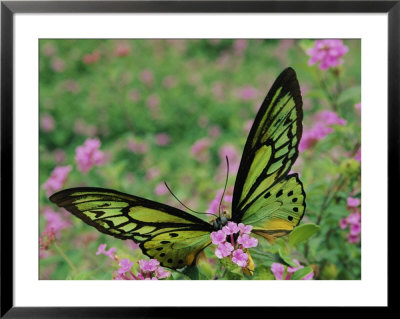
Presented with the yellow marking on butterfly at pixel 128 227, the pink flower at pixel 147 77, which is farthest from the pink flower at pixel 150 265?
the pink flower at pixel 147 77

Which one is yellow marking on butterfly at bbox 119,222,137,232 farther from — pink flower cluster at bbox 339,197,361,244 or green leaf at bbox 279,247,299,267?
pink flower cluster at bbox 339,197,361,244

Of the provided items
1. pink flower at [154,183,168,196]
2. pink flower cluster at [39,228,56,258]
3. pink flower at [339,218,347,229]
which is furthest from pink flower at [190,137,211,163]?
pink flower cluster at [39,228,56,258]

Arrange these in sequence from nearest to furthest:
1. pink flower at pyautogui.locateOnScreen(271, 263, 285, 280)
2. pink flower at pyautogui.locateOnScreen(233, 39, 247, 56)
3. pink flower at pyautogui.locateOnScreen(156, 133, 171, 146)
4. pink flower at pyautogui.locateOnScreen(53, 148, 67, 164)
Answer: pink flower at pyautogui.locateOnScreen(271, 263, 285, 280) < pink flower at pyautogui.locateOnScreen(53, 148, 67, 164) < pink flower at pyautogui.locateOnScreen(156, 133, 171, 146) < pink flower at pyautogui.locateOnScreen(233, 39, 247, 56)

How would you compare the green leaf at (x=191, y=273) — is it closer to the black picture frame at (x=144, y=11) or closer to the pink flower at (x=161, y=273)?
the pink flower at (x=161, y=273)

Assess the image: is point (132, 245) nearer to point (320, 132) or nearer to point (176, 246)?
point (176, 246)

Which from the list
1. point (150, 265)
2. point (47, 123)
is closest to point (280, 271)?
point (150, 265)
